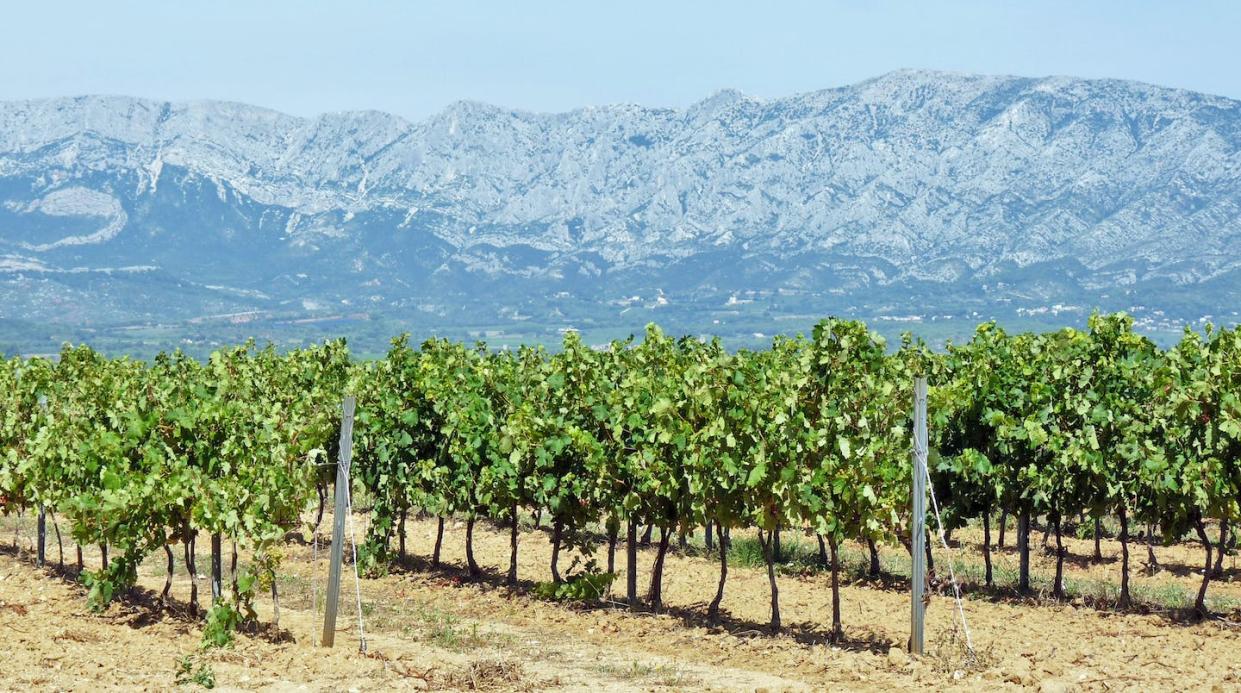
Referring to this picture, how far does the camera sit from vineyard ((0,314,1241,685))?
15.7 m

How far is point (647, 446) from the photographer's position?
1861 centimetres

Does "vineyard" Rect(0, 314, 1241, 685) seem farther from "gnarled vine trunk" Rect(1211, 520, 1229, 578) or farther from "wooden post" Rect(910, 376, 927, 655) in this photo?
"wooden post" Rect(910, 376, 927, 655)

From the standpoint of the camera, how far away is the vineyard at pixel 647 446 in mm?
15711

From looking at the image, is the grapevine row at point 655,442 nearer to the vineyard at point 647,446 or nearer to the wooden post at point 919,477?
the vineyard at point 647,446

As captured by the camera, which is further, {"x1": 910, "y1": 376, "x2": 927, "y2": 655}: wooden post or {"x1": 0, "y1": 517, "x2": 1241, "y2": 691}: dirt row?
{"x1": 910, "y1": 376, "x2": 927, "y2": 655}: wooden post

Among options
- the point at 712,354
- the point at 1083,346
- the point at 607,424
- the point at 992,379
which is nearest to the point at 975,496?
the point at 992,379

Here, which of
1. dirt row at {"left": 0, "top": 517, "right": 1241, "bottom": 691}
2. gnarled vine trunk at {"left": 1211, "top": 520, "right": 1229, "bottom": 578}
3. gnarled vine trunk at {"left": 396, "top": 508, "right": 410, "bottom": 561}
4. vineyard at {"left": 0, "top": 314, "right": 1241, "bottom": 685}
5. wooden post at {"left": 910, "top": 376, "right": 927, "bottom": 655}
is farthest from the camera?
gnarled vine trunk at {"left": 396, "top": 508, "right": 410, "bottom": 561}

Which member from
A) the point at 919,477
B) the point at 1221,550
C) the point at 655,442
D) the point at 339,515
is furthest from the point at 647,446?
the point at 1221,550

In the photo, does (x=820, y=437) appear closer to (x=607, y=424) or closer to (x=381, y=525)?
(x=607, y=424)

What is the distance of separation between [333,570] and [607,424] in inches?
231

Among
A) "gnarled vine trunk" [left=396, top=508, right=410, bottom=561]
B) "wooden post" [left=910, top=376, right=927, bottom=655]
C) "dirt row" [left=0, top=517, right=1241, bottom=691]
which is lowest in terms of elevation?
"dirt row" [left=0, top=517, right=1241, bottom=691]

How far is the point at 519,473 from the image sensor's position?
20844 mm

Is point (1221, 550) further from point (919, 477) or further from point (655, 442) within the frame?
point (655, 442)

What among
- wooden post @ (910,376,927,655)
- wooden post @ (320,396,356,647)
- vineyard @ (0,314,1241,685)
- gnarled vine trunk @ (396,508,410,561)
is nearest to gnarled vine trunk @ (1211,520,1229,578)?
vineyard @ (0,314,1241,685)
